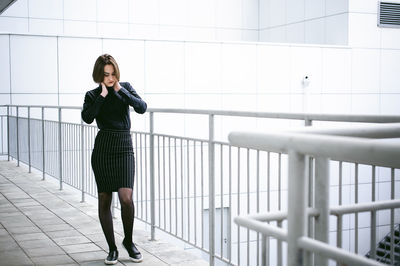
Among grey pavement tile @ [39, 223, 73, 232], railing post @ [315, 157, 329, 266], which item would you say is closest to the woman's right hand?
grey pavement tile @ [39, 223, 73, 232]

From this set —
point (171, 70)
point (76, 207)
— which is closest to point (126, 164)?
point (76, 207)

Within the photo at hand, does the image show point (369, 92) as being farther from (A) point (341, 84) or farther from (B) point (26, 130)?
(B) point (26, 130)

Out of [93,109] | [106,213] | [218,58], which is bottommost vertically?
[106,213]

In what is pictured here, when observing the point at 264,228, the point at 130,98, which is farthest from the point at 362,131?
the point at 130,98

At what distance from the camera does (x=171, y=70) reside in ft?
57.8

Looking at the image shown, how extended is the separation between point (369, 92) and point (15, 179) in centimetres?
1334

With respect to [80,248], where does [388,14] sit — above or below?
above

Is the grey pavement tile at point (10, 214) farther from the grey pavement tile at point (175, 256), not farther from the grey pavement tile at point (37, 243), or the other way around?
the grey pavement tile at point (175, 256)

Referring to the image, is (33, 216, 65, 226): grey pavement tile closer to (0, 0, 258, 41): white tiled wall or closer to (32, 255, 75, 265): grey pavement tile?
(32, 255, 75, 265): grey pavement tile

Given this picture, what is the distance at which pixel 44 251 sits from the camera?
5.86m

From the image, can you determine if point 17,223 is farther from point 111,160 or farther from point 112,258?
point 111,160

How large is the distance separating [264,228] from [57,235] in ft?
17.7

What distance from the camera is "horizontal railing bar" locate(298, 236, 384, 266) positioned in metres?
1.25

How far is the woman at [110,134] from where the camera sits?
16.6ft
